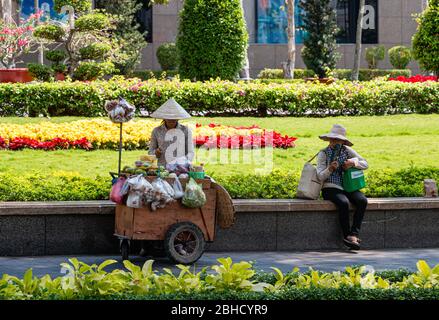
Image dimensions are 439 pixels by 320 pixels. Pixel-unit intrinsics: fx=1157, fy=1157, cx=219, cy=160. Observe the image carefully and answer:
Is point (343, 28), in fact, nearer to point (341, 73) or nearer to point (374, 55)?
point (374, 55)

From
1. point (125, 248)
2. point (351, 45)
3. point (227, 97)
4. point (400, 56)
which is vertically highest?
point (351, 45)

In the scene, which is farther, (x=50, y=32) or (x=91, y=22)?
(x=50, y=32)

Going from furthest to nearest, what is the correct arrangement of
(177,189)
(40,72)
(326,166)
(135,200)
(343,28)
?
1. (343,28)
2. (40,72)
3. (326,166)
4. (177,189)
5. (135,200)

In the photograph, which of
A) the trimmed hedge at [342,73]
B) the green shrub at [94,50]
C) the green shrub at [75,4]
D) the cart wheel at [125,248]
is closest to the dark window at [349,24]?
the trimmed hedge at [342,73]

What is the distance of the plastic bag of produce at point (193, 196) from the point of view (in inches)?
483

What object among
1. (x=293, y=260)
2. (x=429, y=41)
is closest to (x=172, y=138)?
(x=293, y=260)

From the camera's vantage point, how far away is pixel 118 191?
40.4 feet

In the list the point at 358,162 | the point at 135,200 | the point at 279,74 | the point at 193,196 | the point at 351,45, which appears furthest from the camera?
the point at 351,45

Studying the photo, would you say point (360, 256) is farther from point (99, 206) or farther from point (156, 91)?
point (156, 91)

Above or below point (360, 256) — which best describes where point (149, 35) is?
above

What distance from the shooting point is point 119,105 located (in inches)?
529

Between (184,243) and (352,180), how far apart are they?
243 cm

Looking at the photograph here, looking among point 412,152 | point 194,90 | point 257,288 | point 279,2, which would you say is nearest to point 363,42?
point 279,2
